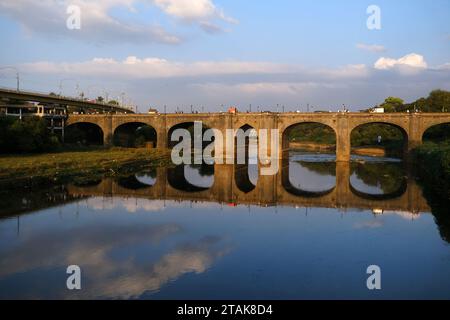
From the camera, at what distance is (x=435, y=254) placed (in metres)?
18.7

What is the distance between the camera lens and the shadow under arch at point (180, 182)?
3876 cm

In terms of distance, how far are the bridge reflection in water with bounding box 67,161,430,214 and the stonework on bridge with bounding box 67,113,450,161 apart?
1433 cm

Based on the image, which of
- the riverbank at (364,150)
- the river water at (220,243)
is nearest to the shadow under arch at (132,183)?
the river water at (220,243)

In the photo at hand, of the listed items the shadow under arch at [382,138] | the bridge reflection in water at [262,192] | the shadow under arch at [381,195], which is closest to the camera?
the bridge reflection in water at [262,192]

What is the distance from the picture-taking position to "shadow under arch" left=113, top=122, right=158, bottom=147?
79625 mm

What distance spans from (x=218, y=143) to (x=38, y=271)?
5095cm

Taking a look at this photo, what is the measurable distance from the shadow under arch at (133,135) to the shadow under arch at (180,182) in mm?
26701

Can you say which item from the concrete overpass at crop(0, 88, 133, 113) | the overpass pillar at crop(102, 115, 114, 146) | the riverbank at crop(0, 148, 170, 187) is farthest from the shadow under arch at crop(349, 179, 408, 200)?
the concrete overpass at crop(0, 88, 133, 113)

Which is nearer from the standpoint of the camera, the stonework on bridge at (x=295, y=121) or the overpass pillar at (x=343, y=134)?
the stonework on bridge at (x=295, y=121)

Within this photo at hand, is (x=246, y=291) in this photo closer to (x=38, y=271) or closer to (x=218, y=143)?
(x=38, y=271)

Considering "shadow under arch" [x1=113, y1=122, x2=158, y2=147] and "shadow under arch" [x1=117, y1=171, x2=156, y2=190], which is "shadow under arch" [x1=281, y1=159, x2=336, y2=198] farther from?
"shadow under arch" [x1=113, y1=122, x2=158, y2=147]

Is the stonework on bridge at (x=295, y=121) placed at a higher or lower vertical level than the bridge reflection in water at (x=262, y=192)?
higher

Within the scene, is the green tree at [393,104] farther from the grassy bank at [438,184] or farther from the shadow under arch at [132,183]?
the shadow under arch at [132,183]

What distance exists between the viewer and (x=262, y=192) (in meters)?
37.2
